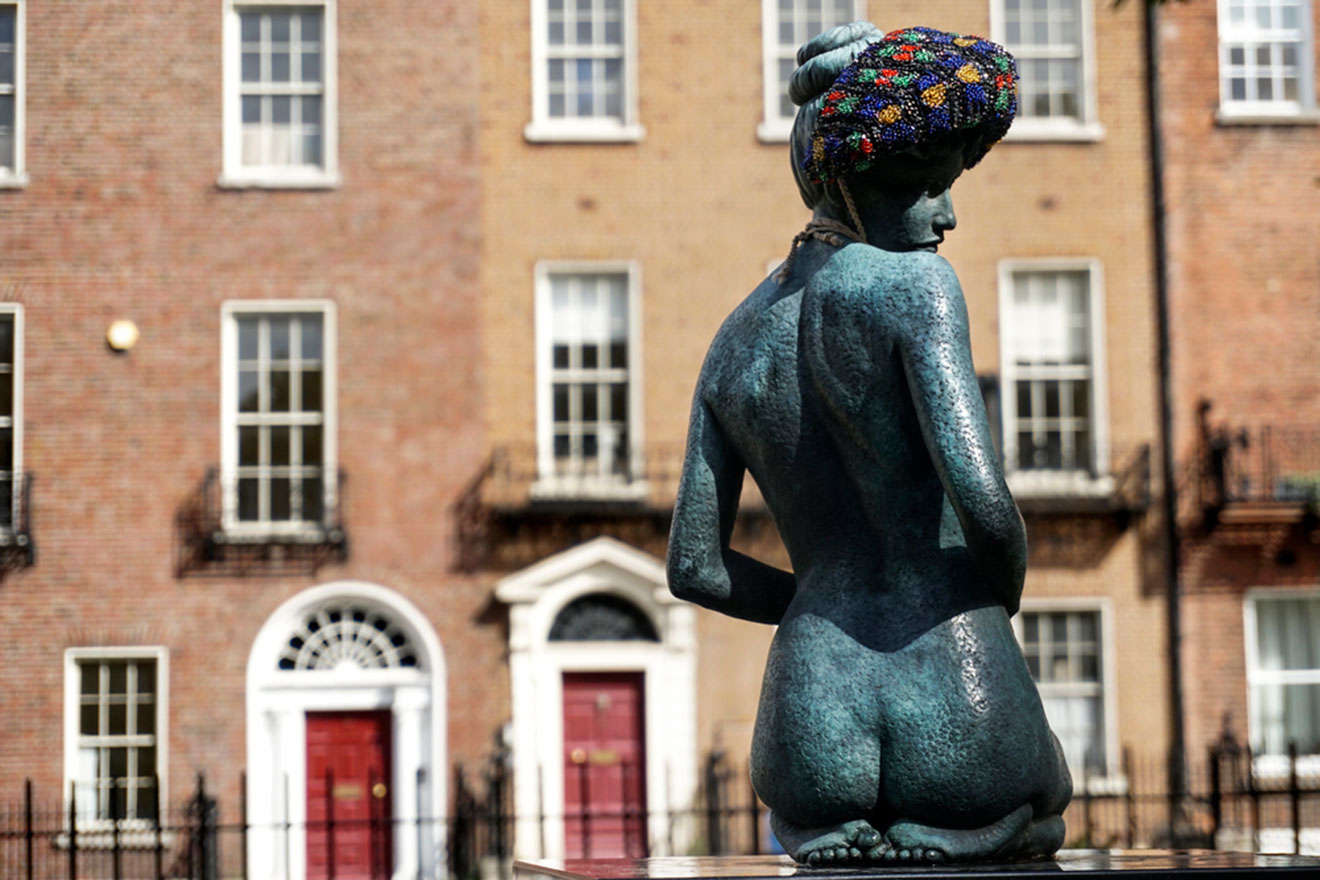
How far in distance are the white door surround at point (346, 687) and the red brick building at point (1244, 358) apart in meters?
9.07

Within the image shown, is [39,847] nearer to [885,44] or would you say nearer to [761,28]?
[761,28]

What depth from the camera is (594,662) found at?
22.8m

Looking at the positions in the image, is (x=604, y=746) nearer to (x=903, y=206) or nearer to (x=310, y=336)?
(x=310, y=336)

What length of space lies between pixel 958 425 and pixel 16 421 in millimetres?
19776

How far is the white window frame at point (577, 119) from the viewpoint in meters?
23.1

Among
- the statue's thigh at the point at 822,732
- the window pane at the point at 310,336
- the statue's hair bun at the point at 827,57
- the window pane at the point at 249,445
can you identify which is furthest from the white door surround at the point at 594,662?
the statue's thigh at the point at 822,732

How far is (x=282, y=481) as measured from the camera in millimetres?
22578

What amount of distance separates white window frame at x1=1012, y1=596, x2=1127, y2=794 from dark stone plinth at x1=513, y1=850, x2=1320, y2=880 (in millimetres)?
18111

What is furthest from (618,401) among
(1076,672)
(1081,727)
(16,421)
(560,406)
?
(16,421)

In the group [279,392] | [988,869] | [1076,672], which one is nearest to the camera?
[988,869]

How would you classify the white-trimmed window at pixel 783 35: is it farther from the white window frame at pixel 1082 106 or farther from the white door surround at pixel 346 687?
the white door surround at pixel 346 687

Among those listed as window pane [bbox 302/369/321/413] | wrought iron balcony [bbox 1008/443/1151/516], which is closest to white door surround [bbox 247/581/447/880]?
window pane [bbox 302/369/321/413]

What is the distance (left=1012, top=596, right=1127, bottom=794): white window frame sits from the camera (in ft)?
74.2

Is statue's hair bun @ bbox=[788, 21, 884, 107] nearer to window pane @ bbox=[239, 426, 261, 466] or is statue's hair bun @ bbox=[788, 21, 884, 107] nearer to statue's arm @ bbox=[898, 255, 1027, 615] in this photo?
statue's arm @ bbox=[898, 255, 1027, 615]
